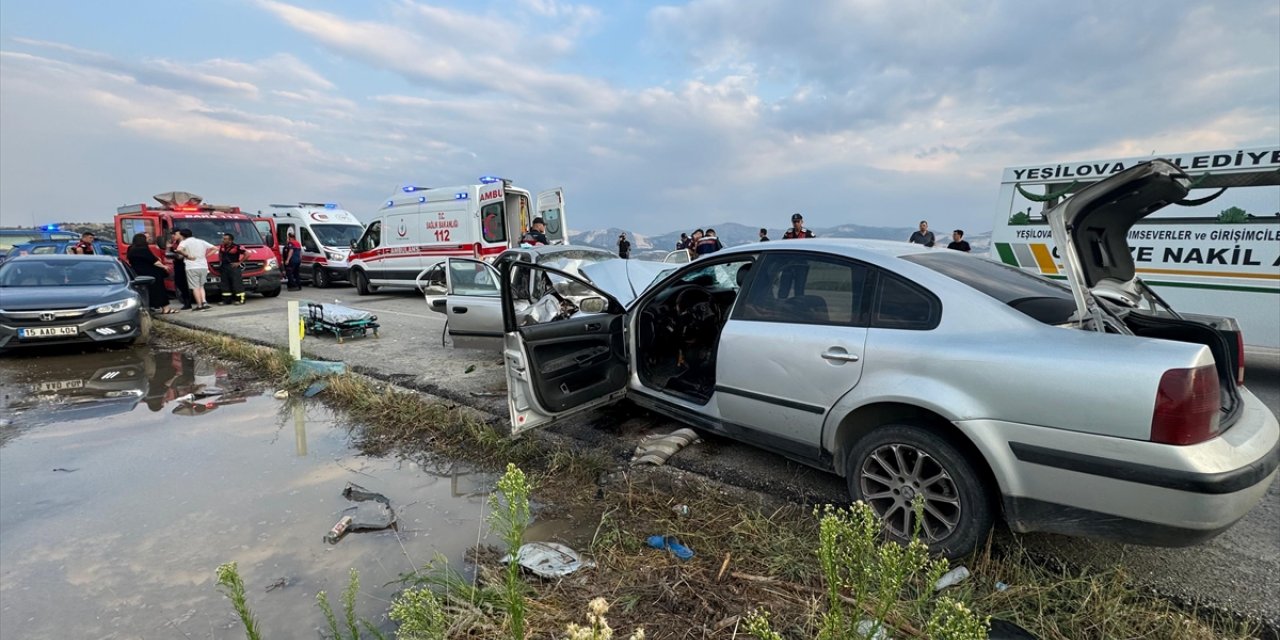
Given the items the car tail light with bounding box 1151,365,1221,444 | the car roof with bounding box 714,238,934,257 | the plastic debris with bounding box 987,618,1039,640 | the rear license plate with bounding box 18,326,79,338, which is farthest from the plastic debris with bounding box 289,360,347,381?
the car tail light with bounding box 1151,365,1221,444

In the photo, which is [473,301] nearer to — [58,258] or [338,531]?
[338,531]

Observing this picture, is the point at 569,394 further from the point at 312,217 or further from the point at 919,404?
the point at 312,217

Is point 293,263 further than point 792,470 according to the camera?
Yes

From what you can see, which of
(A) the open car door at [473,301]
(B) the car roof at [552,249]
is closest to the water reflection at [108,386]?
(A) the open car door at [473,301]

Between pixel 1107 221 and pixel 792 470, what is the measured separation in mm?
2104

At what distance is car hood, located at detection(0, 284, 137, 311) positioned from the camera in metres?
7.07

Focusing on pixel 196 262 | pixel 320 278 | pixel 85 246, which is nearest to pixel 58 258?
pixel 196 262

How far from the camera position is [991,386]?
93.3 inches

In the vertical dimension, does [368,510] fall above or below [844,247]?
below

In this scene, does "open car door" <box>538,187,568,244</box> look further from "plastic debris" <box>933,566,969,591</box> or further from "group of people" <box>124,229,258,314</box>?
"plastic debris" <box>933,566,969,591</box>

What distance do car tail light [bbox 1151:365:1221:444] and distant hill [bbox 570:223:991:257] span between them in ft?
12.4

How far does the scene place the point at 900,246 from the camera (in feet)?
10.8

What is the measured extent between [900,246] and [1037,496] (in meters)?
1.49

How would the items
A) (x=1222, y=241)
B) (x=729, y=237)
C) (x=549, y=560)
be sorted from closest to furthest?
(x=549, y=560) < (x=1222, y=241) < (x=729, y=237)
